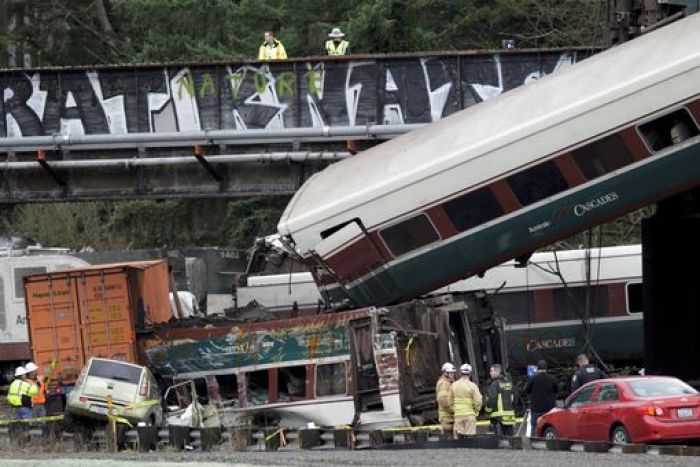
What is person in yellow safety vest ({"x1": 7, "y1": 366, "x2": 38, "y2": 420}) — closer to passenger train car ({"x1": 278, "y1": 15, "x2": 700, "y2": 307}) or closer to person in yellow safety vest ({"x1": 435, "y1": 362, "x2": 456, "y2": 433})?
passenger train car ({"x1": 278, "y1": 15, "x2": 700, "y2": 307})

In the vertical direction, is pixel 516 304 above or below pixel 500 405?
above

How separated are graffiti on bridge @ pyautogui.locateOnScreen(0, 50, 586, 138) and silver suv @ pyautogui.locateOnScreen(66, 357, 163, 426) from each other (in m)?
6.55

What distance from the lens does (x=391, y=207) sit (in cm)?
2586

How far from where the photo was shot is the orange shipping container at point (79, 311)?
2931cm

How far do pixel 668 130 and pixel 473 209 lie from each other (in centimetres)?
350

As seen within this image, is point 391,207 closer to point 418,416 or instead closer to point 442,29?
point 418,416

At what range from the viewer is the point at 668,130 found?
2434cm

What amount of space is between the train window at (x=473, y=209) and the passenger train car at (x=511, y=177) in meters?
0.02

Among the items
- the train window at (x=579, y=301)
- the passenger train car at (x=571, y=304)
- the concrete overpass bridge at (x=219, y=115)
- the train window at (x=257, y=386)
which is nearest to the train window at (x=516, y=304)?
the passenger train car at (x=571, y=304)

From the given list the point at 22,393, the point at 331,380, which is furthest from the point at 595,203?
the point at 22,393

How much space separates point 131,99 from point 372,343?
31.4ft

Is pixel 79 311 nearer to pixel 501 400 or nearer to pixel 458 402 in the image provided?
pixel 501 400

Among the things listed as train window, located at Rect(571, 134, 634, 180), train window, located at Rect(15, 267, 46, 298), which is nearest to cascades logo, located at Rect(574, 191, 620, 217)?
train window, located at Rect(571, 134, 634, 180)

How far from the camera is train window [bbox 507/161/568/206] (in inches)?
986
